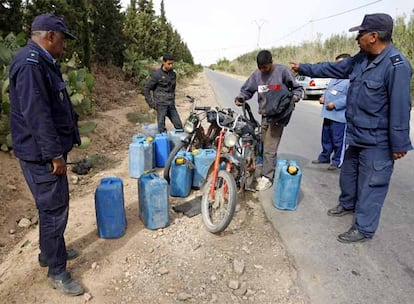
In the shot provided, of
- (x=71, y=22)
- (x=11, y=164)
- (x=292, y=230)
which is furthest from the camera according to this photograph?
(x=71, y=22)

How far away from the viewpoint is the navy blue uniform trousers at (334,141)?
17.8 feet

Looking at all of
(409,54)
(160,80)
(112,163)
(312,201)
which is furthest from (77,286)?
(409,54)

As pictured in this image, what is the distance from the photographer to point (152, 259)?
10.00 feet

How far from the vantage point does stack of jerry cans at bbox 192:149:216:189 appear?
14.9 ft

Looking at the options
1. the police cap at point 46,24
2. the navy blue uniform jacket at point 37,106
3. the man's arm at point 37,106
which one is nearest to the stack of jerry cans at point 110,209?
the navy blue uniform jacket at point 37,106

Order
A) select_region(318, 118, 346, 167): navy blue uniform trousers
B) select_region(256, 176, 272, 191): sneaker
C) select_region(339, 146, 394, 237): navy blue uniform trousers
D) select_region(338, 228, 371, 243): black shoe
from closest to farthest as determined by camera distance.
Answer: select_region(339, 146, 394, 237): navy blue uniform trousers → select_region(338, 228, 371, 243): black shoe → select_region(256, 176, 272, 191): sneaker → select_region(318, 118, 346, 167): navy blue uniform trousers

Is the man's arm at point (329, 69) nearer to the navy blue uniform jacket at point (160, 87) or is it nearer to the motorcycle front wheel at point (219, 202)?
the motorcycle front wheel at point (219, 202)

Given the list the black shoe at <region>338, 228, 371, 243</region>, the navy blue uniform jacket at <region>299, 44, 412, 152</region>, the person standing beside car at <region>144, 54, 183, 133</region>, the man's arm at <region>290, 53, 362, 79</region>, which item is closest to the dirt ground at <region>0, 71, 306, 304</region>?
the black shoe at <region>338, 228, 371, 243</region>

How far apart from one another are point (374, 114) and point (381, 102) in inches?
4.8

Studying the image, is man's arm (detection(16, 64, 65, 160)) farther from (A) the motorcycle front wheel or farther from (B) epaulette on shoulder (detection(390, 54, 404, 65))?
(B) epaulette on shoulder (detection(390, 54, 404, 65))

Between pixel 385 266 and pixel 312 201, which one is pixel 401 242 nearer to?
pixel 385 266

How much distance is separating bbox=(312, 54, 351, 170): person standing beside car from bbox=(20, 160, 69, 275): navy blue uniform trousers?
13.9 feet

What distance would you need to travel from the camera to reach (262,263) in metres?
3.01

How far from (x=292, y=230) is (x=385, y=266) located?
3.06 ft
